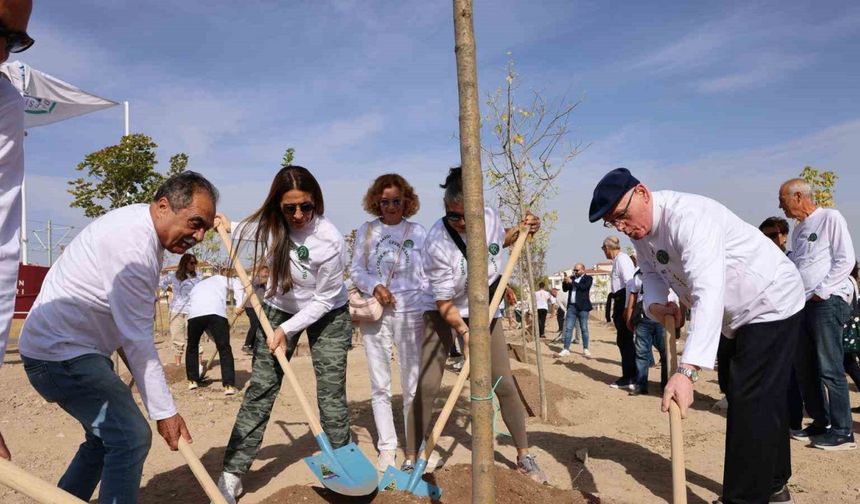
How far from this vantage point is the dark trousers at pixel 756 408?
303 centimetres

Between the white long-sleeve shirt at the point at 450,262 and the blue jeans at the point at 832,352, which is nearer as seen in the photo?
the white long-sleeve shirt at the point at 450,262

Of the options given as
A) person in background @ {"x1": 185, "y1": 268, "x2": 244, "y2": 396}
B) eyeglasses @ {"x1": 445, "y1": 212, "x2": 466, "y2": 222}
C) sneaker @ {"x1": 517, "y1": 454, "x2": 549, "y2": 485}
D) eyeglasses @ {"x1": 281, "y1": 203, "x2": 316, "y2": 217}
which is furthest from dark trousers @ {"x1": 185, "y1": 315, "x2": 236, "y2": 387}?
sneaker @ {"x1": 517, "y1": 454, "x2": 549, "y2": 485}

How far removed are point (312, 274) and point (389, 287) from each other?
75cm

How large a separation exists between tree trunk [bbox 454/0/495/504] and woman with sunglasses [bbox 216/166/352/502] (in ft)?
5.22

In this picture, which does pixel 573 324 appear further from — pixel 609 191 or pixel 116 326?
pixel 116 326

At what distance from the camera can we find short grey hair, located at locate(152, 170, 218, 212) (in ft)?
8.60

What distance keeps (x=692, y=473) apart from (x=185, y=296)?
7677 mm

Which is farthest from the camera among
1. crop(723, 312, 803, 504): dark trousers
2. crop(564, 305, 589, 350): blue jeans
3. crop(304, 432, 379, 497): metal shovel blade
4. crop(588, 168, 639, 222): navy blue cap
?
crop(564, 305, 589, 350): blue jeans

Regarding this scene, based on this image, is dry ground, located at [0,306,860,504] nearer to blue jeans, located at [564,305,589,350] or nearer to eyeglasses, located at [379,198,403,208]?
eyeglasses, located at [379,198,403,208]

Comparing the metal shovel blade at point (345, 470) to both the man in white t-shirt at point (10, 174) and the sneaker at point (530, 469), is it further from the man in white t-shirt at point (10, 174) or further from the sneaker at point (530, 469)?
the man in white t-shirt at point (10, 174)

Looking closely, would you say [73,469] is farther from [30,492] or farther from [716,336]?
[716,336]

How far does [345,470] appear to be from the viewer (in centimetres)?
332

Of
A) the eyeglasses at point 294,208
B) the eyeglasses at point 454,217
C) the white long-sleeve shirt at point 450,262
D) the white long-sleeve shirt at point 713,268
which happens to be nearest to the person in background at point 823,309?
the white long-sleeve shirt at point 713,268

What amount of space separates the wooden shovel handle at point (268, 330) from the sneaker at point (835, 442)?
4015mm
